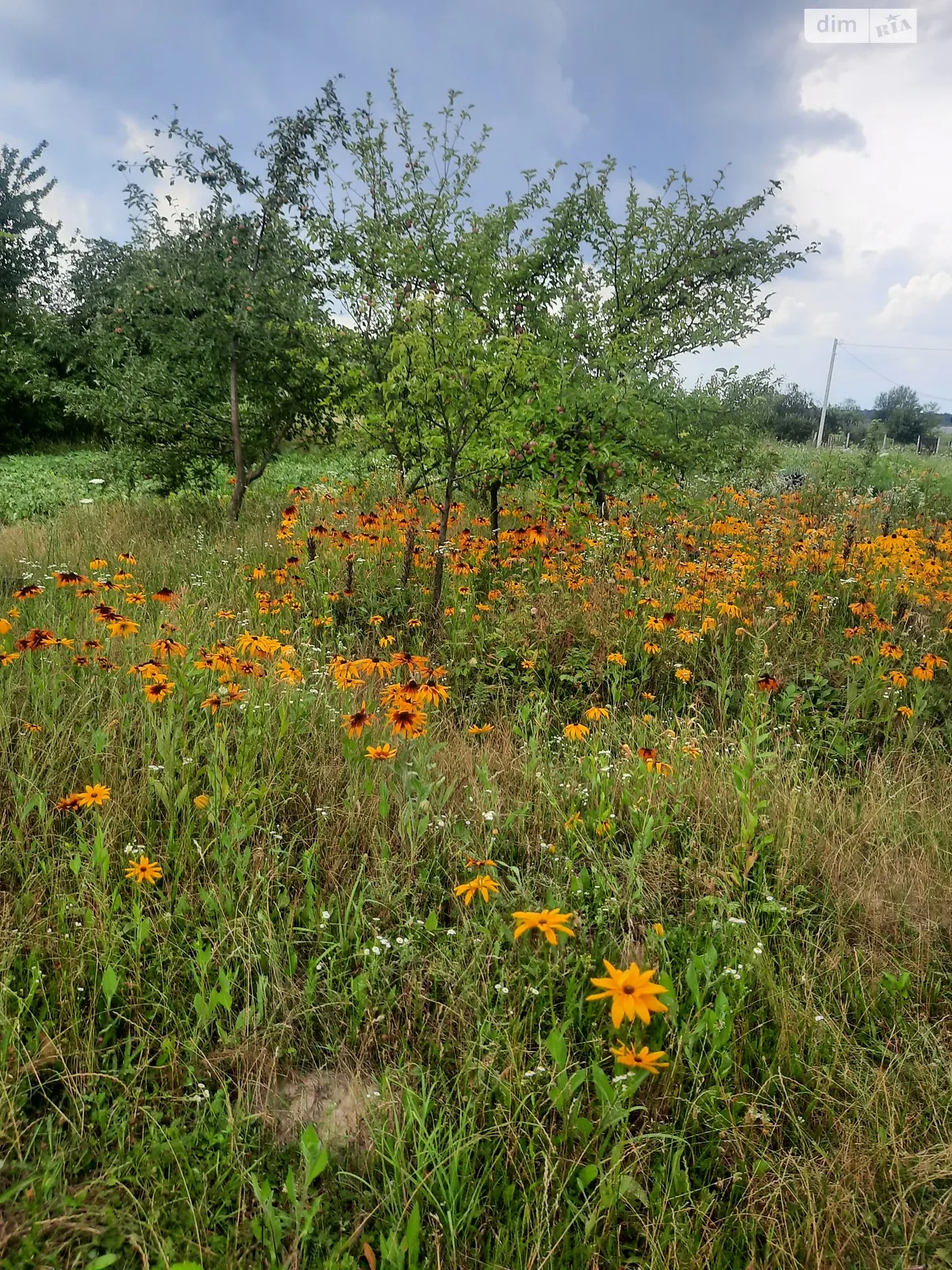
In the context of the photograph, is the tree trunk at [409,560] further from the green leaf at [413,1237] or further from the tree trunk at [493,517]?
the green leaf at [413,1237]

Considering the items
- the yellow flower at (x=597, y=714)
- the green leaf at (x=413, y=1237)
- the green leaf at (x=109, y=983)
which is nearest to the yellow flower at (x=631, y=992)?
the green leaf at (x=413, y=1237)

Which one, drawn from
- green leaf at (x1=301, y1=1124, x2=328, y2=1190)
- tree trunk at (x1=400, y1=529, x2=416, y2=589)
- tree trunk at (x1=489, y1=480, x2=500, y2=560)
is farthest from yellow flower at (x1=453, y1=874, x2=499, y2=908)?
tree trunk at (x1=489, y1=480, x2=500, y2=560)

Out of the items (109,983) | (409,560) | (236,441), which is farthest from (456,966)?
(236,441)

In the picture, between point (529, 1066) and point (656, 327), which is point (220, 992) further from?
point (656, 327)

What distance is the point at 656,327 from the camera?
701 cm

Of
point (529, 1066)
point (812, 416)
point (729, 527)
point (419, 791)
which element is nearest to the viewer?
point (529, 1066)

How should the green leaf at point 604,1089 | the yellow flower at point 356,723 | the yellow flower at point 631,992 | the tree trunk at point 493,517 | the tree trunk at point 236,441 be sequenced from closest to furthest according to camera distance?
the yellow flower at point 631,992 < the green leaf at point 604,1089 < the yellow flower at point 356,723 < the tree trunk at point 493,517 < the tree trunk at point 236,441

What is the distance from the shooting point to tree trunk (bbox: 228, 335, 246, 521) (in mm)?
6723

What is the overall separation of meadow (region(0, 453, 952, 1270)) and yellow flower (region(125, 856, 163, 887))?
0.5 inches

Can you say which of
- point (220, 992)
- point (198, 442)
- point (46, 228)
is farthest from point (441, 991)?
point (46, 228)

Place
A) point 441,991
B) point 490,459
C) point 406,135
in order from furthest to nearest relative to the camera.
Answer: point 406,135
point 490,459
point 441,991

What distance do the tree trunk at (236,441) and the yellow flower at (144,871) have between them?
211 inches

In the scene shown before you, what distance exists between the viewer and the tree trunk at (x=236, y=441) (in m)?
6.72

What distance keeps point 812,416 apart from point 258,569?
39.9 metres
